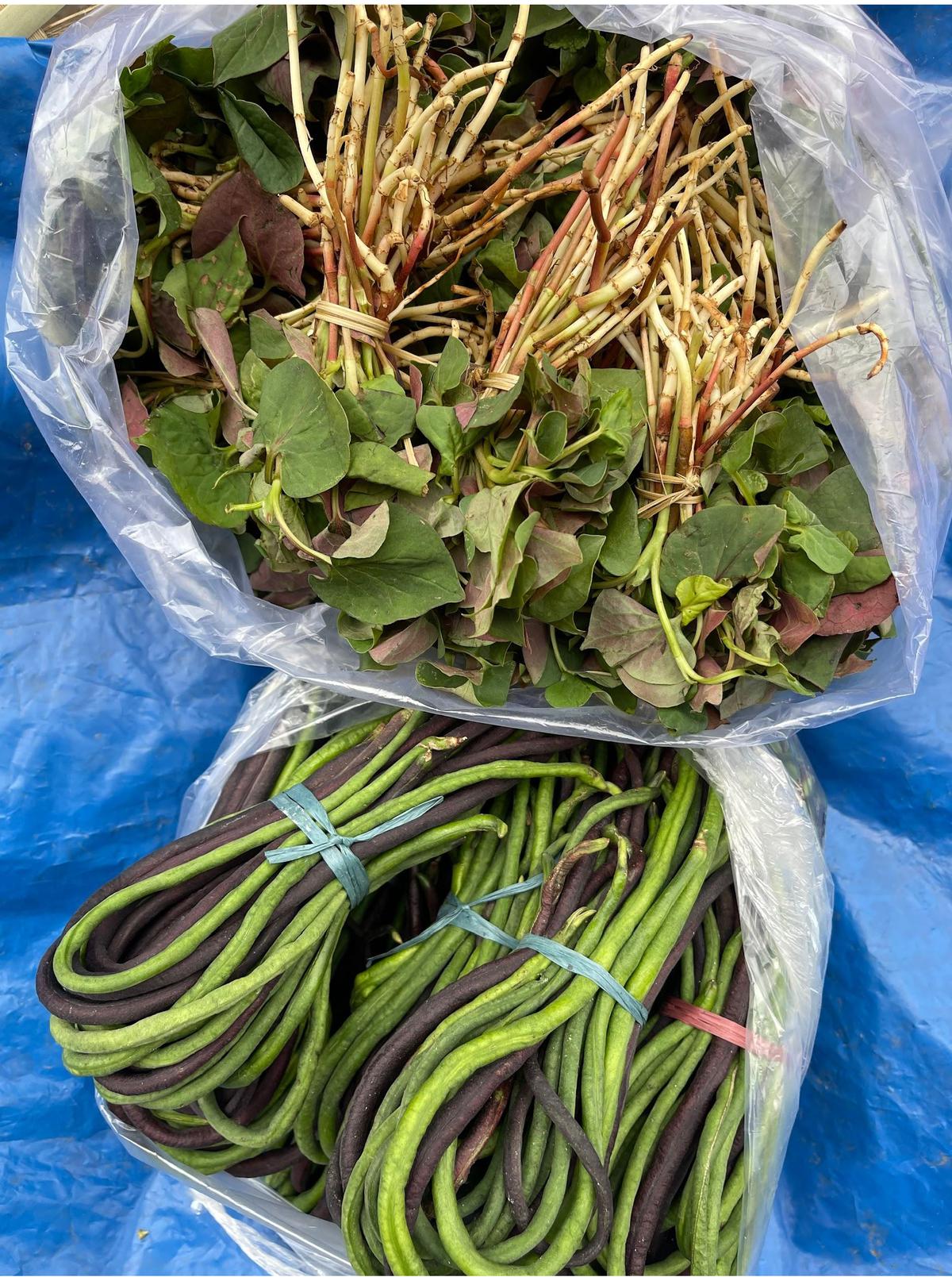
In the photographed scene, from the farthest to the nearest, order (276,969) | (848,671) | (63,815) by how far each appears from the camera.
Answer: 1. (63,815)
2. (848,671)
3. (276,969)

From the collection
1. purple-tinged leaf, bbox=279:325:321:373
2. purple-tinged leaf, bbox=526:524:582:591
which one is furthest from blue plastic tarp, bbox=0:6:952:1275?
purple-tinged leaf, bbox=526:524:582:591

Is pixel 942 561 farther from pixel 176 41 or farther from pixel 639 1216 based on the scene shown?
pixel 176 41

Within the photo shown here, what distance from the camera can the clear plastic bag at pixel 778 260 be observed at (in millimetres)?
598

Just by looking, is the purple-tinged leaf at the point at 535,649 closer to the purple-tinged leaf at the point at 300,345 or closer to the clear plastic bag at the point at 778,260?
the clear plastic bag at the point at 778,260

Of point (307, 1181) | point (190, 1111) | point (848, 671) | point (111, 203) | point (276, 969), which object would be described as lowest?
point (307, 1181)

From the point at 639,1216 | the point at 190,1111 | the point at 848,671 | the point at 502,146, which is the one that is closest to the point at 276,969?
the point at 190,1111

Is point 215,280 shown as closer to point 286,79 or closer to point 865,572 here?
point 286,79

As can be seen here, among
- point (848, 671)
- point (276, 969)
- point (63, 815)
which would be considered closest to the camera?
point (276, 969)

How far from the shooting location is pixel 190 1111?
0.63 meters

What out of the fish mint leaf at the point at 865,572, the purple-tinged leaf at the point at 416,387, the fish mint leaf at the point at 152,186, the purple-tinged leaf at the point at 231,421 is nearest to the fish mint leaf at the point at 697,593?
the fish mint leaf at the point at 865,572

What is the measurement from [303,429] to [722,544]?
0.89 ft

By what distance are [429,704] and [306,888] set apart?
16cm

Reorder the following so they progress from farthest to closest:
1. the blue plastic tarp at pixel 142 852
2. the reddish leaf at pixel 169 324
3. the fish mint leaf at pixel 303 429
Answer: the blue plastic tarp at pixel 142 852 → the reddish leaf at pixel 169 324 → the fish mint leaf at pixel 303 429

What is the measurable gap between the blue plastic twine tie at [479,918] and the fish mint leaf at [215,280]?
0.45 m
